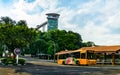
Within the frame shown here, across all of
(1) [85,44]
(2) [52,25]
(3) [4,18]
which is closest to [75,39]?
(1) [85,44]

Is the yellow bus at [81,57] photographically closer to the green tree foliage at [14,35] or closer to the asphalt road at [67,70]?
the green tree foliage at [14,35]

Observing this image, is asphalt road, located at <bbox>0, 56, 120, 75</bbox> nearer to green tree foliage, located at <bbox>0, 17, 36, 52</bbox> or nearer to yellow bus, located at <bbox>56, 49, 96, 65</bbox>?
yellow bus, located at <bbox>56, 49, 96, 65</bbox>

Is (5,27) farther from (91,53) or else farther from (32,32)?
(91,53)

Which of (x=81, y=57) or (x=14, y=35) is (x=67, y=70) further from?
(x=14, y=35)

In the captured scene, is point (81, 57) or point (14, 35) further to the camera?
point (14, 35)

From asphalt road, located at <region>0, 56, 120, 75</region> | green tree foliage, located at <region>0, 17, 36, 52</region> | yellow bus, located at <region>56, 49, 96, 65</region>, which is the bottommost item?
asphalt road, located at <region>0, 56, 120, 75</region>

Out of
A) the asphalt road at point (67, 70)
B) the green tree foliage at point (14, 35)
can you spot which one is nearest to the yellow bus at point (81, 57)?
the green tree foliage at point (14, 35)

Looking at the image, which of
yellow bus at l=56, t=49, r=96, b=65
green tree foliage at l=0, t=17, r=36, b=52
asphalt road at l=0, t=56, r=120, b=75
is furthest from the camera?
green tree foliage at l=0, t=17, r=36, b=52

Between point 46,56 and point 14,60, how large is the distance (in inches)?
2892

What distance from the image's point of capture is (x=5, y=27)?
200 ft

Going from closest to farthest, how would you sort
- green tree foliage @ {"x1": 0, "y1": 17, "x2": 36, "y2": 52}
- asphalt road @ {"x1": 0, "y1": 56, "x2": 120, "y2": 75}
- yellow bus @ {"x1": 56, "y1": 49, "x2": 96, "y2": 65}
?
1. asphalt road @ {"x1": 0, "y1": 56, "x2": 120, "y2": 75}
2. yellow bus @ {"x1": 56, "y1": 49, "x2": 96, "y2": 65}
3. green tree foliage @ {"x1": 0, "y1": 17, "x2": 36, "y2": 52}

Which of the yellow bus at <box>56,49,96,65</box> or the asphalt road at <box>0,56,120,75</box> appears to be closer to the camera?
the asphalt road at <box>0,56,120,75</box>

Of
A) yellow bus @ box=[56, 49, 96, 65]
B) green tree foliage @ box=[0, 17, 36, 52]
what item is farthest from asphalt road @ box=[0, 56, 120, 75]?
green tree foliage @ box=[0, 17, 36, 52]

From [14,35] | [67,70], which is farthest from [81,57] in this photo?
[67,70]
